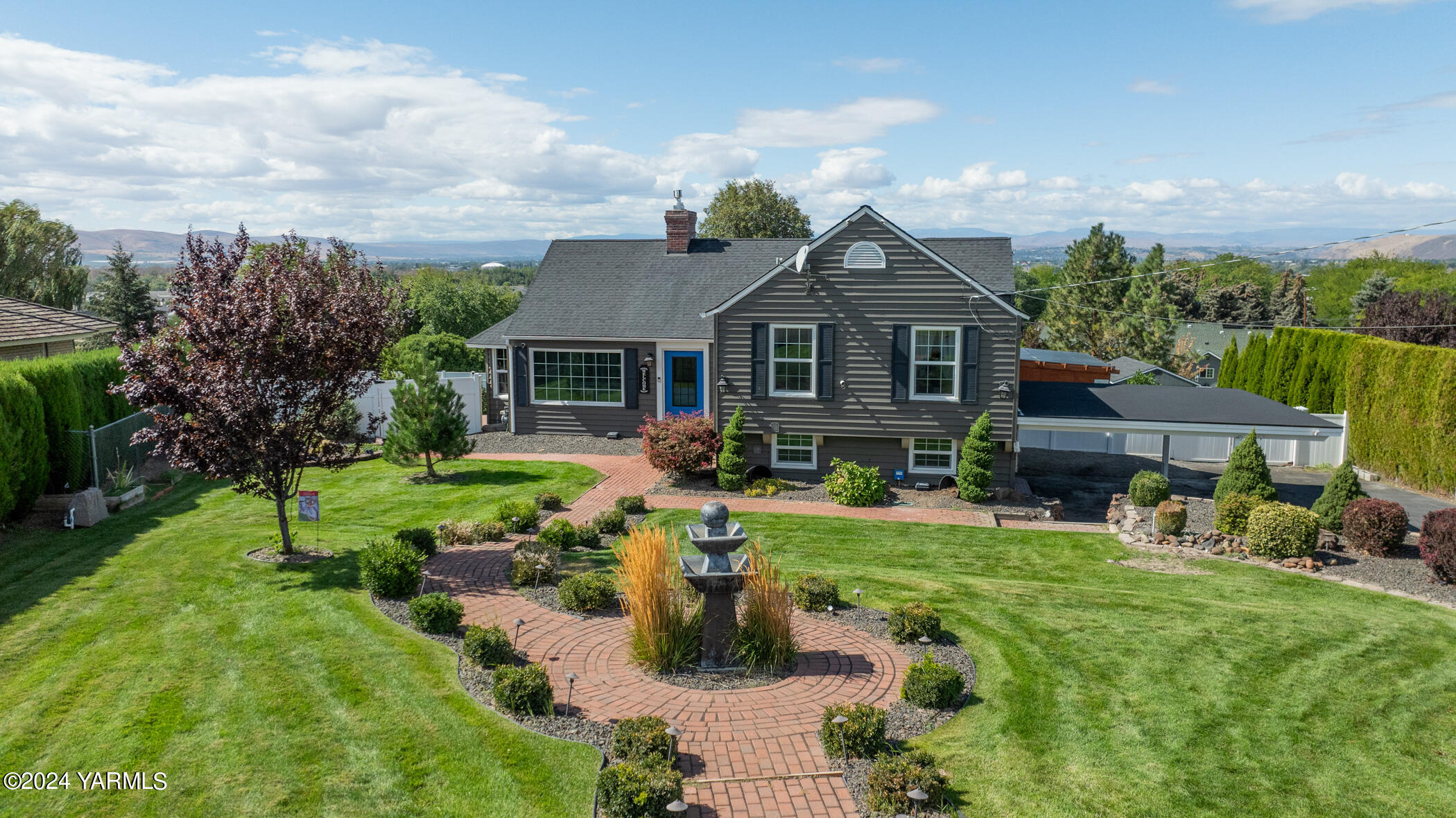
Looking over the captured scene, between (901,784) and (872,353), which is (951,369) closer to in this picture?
(872,353)

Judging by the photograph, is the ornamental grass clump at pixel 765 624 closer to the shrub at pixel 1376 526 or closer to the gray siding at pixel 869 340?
the gray siding at pixel 869 340

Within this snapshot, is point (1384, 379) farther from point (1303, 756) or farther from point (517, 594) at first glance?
point (517, 594)

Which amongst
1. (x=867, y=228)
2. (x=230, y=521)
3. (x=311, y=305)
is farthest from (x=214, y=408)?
(x=867, y=228)

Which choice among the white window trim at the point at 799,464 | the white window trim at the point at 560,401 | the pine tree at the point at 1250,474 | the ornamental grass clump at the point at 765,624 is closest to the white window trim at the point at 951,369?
the white window trim at the point at 799,464

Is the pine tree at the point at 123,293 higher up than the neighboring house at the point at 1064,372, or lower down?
higher up

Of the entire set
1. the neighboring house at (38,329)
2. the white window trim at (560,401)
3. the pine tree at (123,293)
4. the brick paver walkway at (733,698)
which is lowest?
the brick paver walkway at (733,698)
